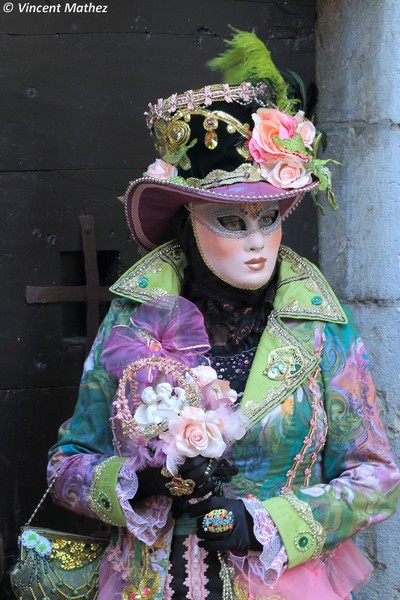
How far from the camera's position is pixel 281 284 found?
2949 millimetres

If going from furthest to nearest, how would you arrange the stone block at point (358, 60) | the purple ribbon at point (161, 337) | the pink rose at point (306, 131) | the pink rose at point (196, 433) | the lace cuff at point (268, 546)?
1. the stone block at point (358, 60)
2. the pink rose at point (306, 131)
3. the purple ribbon at point (161, 337)
4. the lace cuff at point (268, 546)
5. the pink rose at point (196, 433)

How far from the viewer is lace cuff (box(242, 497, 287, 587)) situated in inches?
103

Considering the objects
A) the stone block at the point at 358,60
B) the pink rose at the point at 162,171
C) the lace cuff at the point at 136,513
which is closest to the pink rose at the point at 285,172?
the pink rose at the point at 162,171

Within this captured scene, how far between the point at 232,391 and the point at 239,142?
0.59 m

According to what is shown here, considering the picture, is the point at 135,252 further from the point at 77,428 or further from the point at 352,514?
the point at 352,514

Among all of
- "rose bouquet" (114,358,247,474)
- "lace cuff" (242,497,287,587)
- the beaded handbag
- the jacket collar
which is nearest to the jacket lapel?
the jacket collar

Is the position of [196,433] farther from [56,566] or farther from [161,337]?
[56,566]

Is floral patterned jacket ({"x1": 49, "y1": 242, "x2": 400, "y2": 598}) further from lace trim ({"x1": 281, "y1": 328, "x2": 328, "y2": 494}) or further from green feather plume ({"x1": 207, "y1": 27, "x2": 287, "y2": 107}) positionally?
green feather plume ({"x1": 207, "y1": 27, "x2": 287, "y2": 107})

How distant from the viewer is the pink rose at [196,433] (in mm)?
2498

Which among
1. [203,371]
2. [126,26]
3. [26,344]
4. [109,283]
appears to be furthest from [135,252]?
[203,371]

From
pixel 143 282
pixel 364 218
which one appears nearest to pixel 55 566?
pixel 143 282

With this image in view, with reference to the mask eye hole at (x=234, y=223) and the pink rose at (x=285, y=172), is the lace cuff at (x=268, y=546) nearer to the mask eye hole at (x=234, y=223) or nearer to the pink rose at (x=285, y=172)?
the mask eye hole at (x=234, y=223)

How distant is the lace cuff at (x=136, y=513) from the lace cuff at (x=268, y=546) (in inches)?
8.0

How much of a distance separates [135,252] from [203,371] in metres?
1.03
